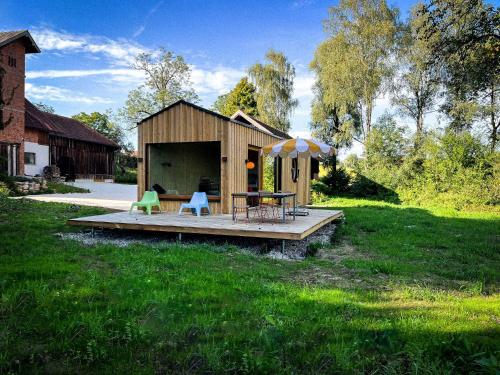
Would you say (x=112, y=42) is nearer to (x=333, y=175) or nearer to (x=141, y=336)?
(x=333, y=175)

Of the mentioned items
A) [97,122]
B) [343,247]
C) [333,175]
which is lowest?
[343,247]

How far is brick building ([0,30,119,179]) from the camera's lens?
61.9 ft

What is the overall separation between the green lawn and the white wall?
1905 centimetres

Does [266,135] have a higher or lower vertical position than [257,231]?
higher

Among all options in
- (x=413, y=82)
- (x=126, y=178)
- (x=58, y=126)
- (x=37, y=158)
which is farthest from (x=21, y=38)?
(x=413, y=82)

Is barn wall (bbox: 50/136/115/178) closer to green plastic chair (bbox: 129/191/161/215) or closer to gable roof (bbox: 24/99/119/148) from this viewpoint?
gable roof (bbox: 24/99/119/148)

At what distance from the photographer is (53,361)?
8.07 feet

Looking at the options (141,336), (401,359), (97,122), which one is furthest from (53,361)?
(97,122)

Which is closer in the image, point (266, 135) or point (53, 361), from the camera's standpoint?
point (53, 361)

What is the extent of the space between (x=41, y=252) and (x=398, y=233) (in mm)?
7248

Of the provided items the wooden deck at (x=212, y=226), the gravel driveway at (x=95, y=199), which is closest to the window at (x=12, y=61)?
the gravel driveway at (x=95, y=199)

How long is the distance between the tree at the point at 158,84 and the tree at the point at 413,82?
1810cm

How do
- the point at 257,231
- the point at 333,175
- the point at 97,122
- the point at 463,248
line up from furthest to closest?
the point at 97,122
the point at 333,175
the point at 463,248
the point at 257,231

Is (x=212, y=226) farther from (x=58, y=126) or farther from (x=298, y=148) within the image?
(x=58, y=126)
